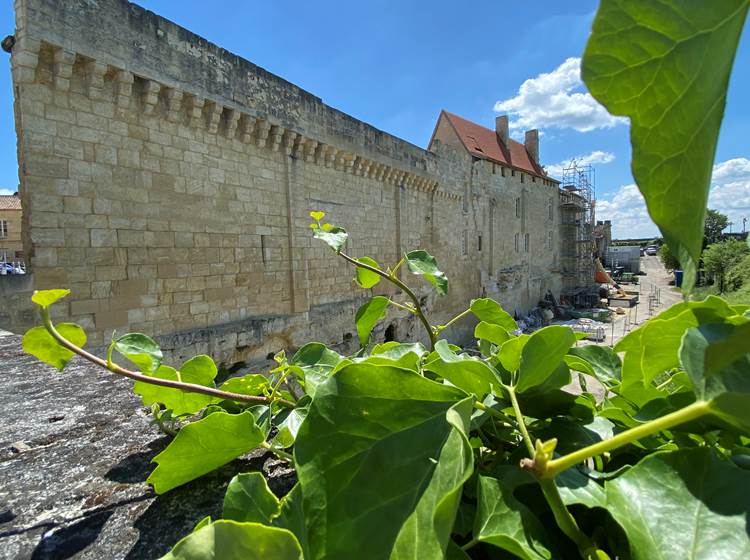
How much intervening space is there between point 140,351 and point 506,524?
543mm

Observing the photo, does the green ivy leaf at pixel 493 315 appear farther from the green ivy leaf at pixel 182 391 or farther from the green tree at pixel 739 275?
the green tree at pixel 739 275

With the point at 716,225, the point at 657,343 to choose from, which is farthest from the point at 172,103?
the point at 716,225

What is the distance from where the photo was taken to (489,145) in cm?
2044

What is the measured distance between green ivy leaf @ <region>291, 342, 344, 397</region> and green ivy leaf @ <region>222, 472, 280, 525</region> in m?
0.18

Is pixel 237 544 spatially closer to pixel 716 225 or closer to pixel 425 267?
pixel 425 267

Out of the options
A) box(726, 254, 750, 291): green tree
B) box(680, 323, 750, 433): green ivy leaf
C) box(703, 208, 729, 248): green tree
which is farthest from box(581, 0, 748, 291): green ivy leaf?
box(703, 208, 729, 248): green tree

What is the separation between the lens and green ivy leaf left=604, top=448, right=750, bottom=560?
0.92ft

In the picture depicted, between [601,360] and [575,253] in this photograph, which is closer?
[601,360]

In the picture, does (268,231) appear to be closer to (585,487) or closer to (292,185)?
(292,185)

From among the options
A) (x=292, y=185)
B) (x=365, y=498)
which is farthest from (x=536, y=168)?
(x=365, y=498)

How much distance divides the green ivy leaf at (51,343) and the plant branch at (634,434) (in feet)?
1.95

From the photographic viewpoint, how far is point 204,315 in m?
5.67

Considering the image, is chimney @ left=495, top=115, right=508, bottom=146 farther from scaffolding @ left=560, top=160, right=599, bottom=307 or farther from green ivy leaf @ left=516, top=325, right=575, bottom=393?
green ivy leaf @ left=516, top=325, right=575, bottom=393

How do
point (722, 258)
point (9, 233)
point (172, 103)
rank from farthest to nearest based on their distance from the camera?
point (9, 233), point (722, 258), point (172, 103)
